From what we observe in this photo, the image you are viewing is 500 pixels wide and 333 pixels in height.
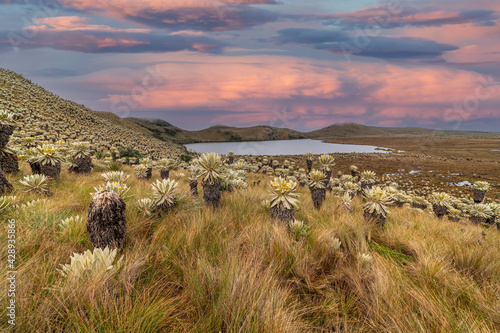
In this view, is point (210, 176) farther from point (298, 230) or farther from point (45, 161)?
point (45, 161)

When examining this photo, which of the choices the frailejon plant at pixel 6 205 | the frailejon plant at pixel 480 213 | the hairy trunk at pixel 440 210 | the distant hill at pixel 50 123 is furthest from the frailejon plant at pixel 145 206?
the frailejon plant at pixel 480 213

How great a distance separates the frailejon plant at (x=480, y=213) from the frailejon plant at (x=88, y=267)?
15756 mm

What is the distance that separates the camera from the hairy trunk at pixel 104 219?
247 cm

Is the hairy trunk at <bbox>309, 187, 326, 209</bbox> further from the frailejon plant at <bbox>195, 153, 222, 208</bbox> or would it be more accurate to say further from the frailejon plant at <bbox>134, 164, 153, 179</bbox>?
the frailejon plant at <bbox>134, 164, 153, 179</bbox>

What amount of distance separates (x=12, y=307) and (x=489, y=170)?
51286 millimetres

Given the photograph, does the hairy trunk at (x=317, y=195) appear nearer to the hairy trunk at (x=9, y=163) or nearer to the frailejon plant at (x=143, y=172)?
the frailejon plant at (x=143, y=172)

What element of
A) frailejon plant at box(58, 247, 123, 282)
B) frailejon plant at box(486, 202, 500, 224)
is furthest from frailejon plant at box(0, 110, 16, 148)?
frailejon plant at box(486, 202, 500, 224)

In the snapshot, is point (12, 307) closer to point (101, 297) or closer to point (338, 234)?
point (101, 297)

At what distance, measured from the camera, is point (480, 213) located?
11188 mm

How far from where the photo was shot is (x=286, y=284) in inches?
96.8

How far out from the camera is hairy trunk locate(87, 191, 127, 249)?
247cm

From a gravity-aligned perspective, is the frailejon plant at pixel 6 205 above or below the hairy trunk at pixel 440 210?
above

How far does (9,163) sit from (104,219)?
571cm

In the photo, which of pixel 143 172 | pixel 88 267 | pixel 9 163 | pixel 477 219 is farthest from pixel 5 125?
pixel 477 219
